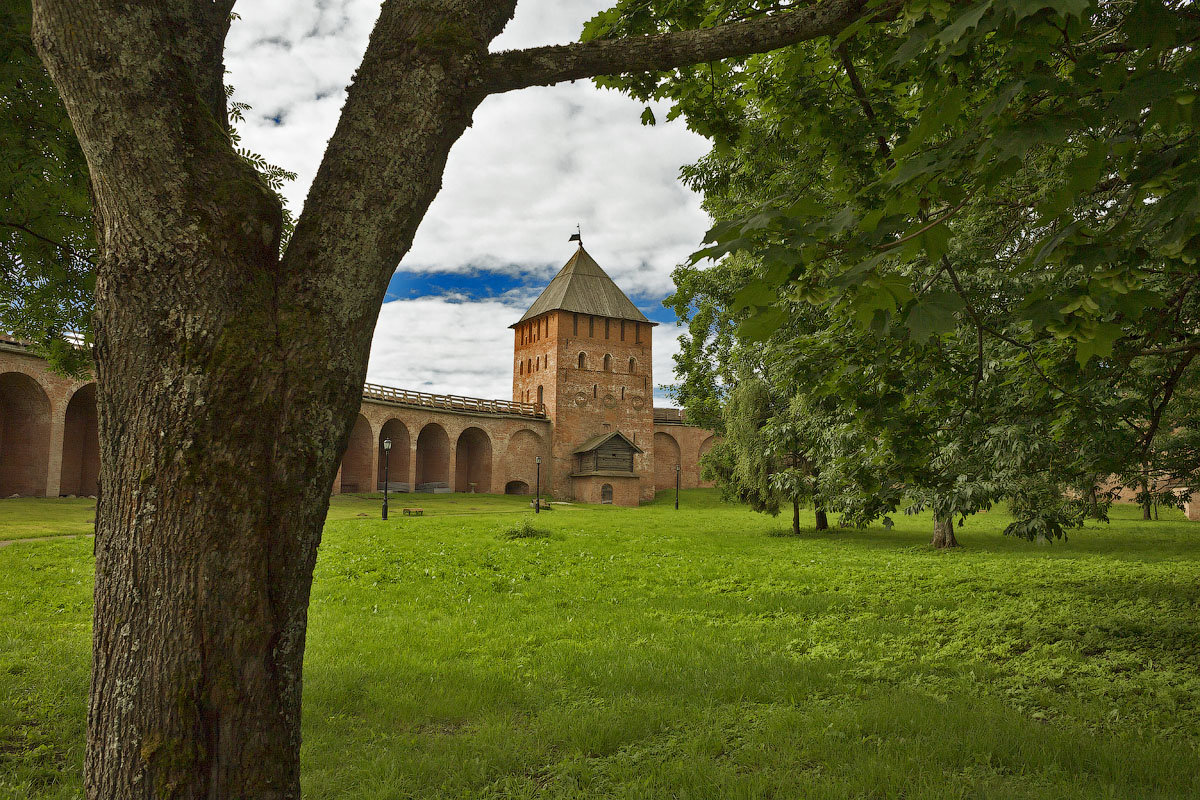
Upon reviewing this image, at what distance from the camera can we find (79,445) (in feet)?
92.7

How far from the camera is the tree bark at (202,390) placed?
2193 mm

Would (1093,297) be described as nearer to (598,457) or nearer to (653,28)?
(653,28)

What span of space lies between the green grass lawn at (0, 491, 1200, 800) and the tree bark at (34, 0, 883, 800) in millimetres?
2064

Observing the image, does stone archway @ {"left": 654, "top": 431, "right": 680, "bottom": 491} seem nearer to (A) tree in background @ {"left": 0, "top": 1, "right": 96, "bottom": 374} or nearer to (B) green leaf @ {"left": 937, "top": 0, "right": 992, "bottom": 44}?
(A) tree in background @ {"left": 0, "top": 1, "right": 96, "bottom": 374}

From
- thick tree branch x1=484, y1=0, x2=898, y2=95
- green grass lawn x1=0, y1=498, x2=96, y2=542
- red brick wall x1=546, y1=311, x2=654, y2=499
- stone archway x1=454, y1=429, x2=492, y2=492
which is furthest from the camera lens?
red brick wall x1=546, y1=311, x2=654, y2=499

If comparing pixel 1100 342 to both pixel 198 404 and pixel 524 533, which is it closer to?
pixel 198 404

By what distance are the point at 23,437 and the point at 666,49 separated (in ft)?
99.0

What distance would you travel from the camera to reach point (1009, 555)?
1442 centimetres

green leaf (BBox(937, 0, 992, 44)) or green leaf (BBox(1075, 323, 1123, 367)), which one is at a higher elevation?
green leaf (BBox(937, 0, 992, 44))

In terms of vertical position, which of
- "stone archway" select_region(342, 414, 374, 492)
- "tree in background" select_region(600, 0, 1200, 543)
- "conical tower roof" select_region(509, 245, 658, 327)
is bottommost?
"stone archway" select_region(342, 414, 374, 492)

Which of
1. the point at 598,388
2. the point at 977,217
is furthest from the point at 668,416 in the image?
the point at 977,217

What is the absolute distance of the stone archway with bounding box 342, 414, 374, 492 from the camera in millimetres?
38375

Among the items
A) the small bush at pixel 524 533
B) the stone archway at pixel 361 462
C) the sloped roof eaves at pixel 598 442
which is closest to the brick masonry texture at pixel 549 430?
the stone archway at pixel 361 462

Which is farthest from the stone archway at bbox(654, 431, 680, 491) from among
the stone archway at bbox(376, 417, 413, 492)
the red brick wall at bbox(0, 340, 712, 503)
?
the stone archway at bbox(376, 417, 413, 492)
